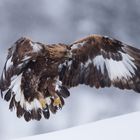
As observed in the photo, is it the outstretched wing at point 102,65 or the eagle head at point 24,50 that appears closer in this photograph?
the outstretched wing at point 102,65

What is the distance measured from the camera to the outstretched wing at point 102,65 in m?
2.41

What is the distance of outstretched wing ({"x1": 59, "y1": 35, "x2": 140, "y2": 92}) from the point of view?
7.89ft

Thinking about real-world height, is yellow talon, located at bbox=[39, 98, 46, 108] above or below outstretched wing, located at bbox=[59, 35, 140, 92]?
below

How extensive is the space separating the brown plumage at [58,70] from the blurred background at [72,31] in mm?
35

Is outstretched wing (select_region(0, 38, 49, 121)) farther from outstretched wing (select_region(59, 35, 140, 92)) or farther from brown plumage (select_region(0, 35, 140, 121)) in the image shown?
outstretched wing (select_region(59, 35, 140, 92))

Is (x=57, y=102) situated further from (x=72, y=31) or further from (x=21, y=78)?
(x=72, y=31)

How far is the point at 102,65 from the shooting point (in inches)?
96.4

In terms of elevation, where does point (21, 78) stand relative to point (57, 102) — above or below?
above

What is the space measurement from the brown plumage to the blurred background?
0.03 meters

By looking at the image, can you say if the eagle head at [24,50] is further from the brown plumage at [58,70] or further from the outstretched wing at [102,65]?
the outstretched wing at [102,65]

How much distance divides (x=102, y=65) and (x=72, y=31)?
0.80ft

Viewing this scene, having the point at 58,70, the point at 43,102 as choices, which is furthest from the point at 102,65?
the point at 43,102

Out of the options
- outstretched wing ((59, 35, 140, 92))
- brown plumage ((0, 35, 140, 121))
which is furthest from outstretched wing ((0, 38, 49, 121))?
outstretched wing ((59, 35, 140, 92))

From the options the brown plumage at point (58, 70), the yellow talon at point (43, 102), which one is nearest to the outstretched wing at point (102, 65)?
the brown plumage at point (58, 70)
